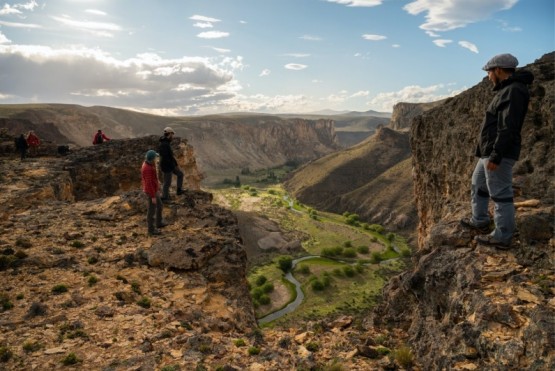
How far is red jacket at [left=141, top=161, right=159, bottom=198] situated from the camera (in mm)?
12247

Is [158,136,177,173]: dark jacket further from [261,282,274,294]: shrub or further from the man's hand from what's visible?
[261,282,274,294]: shrub

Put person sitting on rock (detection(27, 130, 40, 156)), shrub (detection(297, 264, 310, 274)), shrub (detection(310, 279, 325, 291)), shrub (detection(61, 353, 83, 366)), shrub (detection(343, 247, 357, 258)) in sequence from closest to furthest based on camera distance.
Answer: shrub (detection(61, 353, 83, 366)), person sitting on rock (detection(27, 130, 40, 156)), shrub (detection(310, 279, 325, 291)), shrub (detection(297, 264, 310, 274)), shrub (detection(343, 247, 357, 258))

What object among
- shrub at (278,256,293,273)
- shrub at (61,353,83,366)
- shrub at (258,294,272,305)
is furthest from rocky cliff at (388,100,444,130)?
shrub at (61,353,83,366)

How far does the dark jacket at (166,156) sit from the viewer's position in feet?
46.4

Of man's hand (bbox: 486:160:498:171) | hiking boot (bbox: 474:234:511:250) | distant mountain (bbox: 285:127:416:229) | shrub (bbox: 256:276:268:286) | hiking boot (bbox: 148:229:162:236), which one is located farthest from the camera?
distant mountain (bbox: 285:127:416:229)

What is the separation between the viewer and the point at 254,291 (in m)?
51.3

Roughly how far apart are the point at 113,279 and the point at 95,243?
8.39 feet

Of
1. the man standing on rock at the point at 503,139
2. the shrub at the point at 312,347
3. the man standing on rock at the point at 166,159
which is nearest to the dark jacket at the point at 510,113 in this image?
the man standing on rock at the point at 503,139

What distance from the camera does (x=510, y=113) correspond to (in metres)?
6.86

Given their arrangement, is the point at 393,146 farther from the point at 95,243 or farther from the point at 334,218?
the point at 95,243

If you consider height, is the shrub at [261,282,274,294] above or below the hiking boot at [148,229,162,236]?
below

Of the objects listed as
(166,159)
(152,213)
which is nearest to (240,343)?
(152,213)

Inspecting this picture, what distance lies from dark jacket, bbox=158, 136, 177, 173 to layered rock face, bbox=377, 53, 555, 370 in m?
9.11

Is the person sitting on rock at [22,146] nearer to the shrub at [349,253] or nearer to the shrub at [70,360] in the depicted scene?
the shrub at [70,360]
